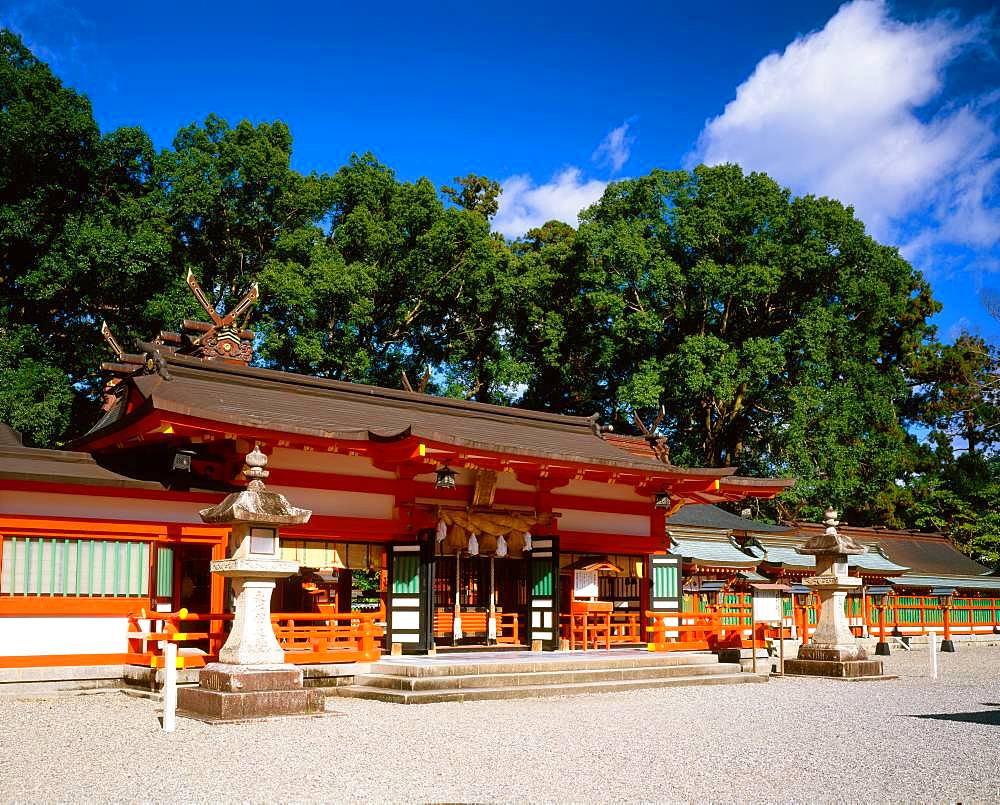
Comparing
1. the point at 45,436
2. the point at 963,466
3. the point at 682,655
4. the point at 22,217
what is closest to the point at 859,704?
the point at 682,655

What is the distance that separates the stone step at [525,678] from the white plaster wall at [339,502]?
117 inches

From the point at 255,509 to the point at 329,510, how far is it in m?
4.45

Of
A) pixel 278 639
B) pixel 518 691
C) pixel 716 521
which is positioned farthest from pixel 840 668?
pixel 716 521

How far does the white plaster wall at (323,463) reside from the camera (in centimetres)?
1510

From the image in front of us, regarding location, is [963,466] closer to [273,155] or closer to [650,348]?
[650,348]

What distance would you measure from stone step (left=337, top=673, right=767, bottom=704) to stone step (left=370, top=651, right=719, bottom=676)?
353mm

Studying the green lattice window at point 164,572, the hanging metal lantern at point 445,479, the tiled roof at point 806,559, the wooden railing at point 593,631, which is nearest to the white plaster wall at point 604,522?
the wooden railing at point 593,631

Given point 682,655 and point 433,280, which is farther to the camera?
point 433,280

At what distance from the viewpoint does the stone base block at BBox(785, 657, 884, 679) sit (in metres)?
16.2

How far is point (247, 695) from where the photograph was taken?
10312mm

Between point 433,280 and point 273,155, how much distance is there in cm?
659

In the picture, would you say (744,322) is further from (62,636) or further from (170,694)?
(170,694)

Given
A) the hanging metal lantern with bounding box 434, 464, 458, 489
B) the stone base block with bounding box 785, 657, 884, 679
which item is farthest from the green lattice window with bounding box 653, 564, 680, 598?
the hanging metal lantern with bounding box 434, 464, 458, 489

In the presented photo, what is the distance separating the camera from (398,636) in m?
15.8
